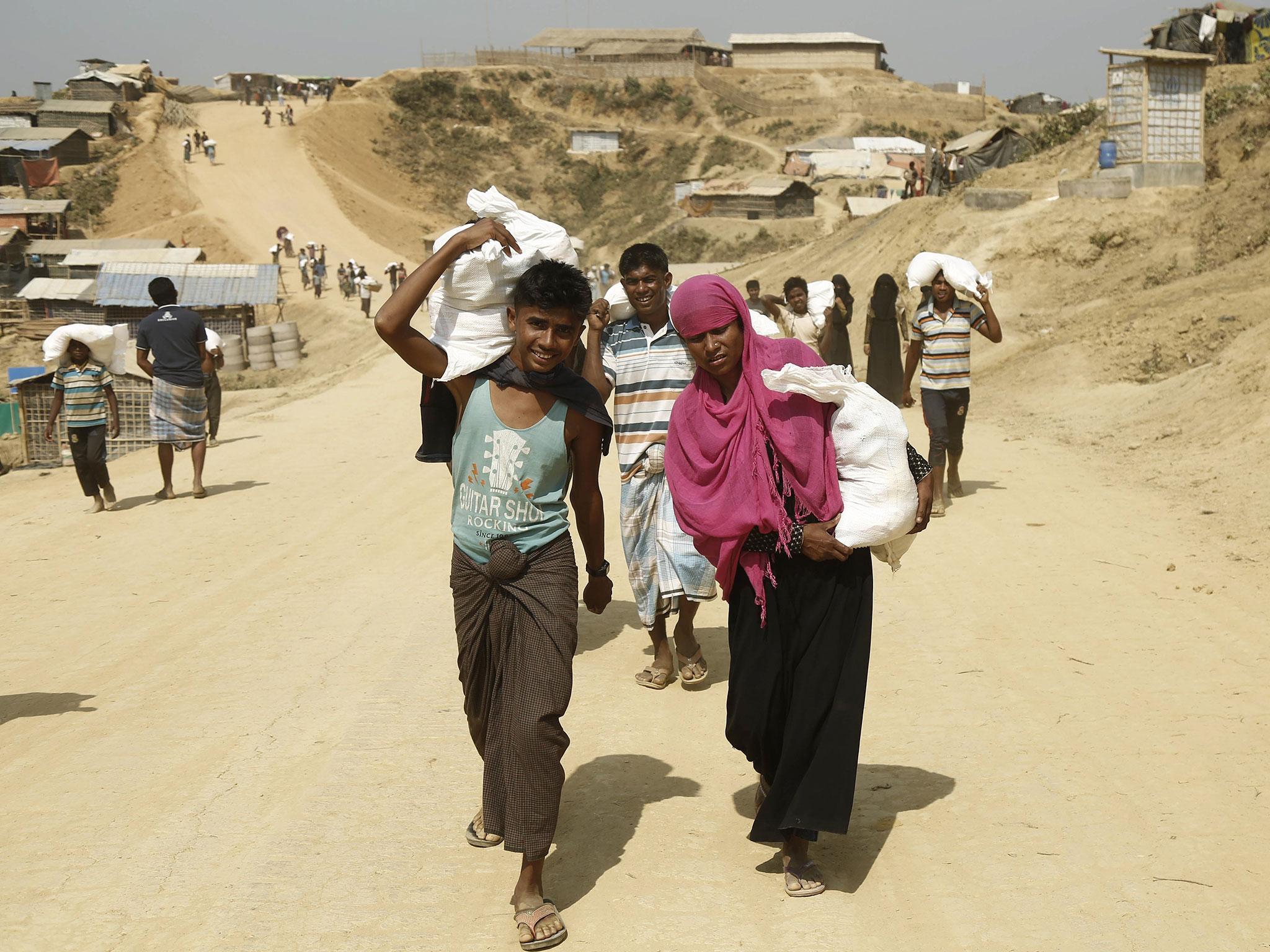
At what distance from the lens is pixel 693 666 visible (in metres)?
5.64

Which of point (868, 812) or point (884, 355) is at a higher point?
point (884, 355)

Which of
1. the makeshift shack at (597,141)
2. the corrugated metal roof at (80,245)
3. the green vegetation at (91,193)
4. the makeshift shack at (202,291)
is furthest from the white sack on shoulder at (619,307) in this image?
the makeshift shack at (597,141)

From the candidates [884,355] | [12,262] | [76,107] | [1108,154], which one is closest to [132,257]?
[12,262]

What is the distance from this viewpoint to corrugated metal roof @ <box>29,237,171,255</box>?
38.9 metres

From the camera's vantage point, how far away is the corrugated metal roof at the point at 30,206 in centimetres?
4197

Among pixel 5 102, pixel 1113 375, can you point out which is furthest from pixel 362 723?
pixel 5 102

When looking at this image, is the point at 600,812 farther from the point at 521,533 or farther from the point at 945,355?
the point at 945,355

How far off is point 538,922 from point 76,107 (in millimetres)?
61029

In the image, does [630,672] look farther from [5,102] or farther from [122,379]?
[5,102]

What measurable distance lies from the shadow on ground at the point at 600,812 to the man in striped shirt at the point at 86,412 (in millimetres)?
7246

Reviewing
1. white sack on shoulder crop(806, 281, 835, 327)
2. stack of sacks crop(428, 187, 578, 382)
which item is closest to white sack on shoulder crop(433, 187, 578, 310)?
stack of sacks crop(428, 187, 578, 382)

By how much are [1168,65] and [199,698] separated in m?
20.0

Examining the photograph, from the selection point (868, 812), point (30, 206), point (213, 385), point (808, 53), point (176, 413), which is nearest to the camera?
point (868, 812)

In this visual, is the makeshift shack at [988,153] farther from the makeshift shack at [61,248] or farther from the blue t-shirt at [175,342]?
the blue t-shirt at [175,342]
